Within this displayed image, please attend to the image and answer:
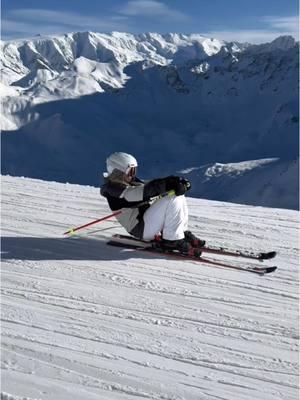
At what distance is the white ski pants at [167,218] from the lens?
5.02 metres

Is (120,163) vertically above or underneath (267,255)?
above

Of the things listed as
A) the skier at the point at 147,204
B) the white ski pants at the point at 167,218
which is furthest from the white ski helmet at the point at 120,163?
the white ski pants at the point at 167,218

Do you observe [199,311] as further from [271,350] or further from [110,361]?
[110,361]

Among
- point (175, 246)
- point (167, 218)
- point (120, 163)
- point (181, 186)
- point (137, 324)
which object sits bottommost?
point (137, 324)

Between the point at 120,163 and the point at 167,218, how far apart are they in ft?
2.13

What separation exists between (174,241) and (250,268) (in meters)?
0.74

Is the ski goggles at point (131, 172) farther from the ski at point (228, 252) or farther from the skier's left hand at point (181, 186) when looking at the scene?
the ski at point (228, 252)

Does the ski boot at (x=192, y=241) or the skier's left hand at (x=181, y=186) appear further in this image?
the ski boot at (x=192, y=241)

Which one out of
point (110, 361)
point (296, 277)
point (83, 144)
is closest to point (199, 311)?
point (110, 361)

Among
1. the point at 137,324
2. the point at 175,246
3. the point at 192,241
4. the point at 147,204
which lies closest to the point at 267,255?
the point at 192,241

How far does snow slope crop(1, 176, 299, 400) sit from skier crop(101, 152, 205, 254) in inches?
9.3

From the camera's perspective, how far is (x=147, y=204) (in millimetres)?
5262

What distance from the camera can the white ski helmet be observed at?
508 cm

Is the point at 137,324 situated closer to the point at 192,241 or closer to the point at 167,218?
the point at 167,218
